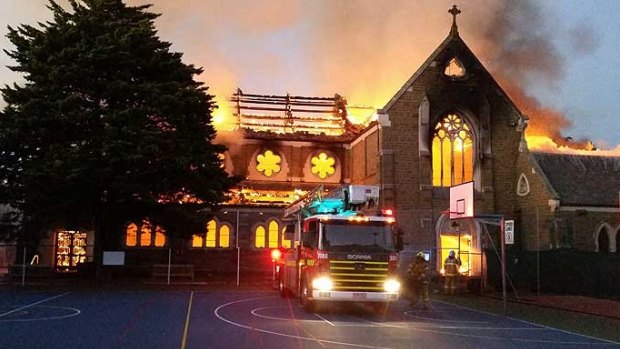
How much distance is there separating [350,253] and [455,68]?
2301cm

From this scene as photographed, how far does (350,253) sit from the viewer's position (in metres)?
18.5

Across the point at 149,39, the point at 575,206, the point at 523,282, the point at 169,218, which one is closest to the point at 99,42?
the point at 149,39

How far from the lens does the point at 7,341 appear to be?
12.9 metres

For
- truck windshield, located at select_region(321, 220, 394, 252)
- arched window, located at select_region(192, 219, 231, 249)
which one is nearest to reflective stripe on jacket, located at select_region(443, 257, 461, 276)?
truck windshield, located at select_region(321, 220, 394, 252)

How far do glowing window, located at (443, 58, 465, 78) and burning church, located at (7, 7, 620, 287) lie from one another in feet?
0.20

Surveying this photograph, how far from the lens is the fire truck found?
18.3 meters

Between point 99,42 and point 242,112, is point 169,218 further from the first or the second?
point 242,112

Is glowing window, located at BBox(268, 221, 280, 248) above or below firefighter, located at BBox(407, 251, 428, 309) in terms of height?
above

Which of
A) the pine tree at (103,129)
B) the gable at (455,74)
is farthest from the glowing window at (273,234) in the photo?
the gable at (455,74)

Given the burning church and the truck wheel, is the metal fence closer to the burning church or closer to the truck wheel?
the burning church

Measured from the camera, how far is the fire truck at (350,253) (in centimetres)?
1828

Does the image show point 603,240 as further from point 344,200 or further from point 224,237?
point 224,237

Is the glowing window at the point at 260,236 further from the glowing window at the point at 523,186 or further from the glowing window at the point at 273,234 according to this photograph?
the glowing window at the point at 523,186

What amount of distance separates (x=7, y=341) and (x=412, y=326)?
29.8ft
